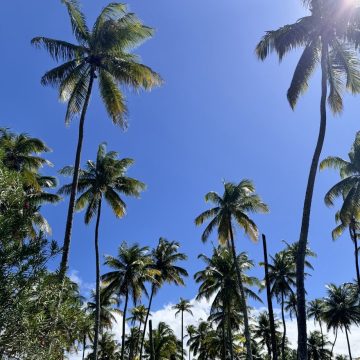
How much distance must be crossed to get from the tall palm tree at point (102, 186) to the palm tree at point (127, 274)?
8201 millimetres

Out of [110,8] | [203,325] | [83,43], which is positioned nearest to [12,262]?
[83,43]

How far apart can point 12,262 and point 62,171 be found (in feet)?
66.5

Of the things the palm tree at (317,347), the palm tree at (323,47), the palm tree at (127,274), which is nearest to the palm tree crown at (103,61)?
the palm tree at (323,47)

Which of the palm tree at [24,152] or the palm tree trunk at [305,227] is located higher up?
the palm tree at [24,152]

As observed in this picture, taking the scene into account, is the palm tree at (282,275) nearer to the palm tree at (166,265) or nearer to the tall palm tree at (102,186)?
the palm tree at (166,265)

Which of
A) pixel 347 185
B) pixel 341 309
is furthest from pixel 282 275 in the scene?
pixel 347 185

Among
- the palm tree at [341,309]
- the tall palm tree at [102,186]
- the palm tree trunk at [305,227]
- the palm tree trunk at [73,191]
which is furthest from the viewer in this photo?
the palm tree at [341,309]

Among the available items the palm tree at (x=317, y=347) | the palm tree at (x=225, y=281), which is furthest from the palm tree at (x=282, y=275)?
the palm tree at (x=317, y=347)

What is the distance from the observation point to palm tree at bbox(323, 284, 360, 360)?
48969 mm

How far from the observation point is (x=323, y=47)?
718 inches

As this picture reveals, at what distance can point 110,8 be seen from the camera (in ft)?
67.4

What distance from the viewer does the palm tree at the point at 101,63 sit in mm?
19953

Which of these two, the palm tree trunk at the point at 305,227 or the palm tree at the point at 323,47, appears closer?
the palm tree trunk at the point at 305,227

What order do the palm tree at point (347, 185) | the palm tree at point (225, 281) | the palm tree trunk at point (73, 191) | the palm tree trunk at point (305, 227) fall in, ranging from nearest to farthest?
the palm tree trunk at point (305, 227), the palm tree trunk at point (73, 191), the palm tree at point (347, 185), the palm tree at point (225, 281)
